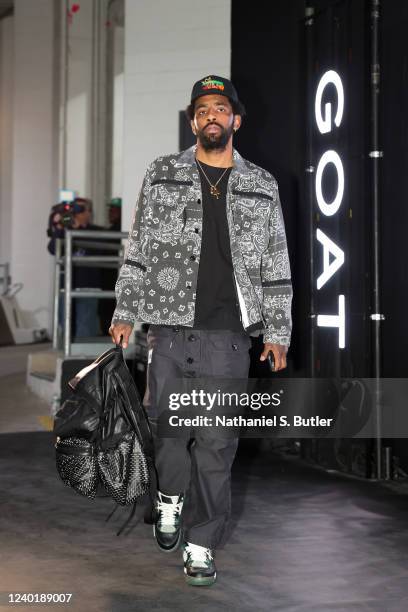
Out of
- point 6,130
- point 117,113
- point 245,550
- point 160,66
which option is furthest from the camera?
point 6,130

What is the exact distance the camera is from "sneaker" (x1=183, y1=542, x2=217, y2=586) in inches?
98.9

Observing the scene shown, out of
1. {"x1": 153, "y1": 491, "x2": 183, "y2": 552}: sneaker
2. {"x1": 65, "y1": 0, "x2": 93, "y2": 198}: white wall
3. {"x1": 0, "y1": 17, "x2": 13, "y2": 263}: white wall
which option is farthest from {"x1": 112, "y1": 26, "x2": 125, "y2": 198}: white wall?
{"x1": 153, "y1": 491, "x2": 183, "y2": 552}: sneaker

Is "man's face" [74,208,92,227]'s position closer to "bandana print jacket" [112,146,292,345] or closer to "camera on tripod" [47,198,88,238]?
"camera on tripod" [47,198,88,238]

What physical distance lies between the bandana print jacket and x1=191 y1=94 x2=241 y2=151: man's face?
0.31ft

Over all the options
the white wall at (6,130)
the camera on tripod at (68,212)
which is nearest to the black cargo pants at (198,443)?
the camera on tripod at (68,212)

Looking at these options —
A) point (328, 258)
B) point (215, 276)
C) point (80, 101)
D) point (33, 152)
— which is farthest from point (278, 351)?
point (33, 152)

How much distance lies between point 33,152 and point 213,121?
935 centimetres

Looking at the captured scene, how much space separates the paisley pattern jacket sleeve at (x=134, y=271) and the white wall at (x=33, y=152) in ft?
29.2

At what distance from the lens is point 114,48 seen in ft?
36.1

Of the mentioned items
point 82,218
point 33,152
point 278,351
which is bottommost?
point 278,351

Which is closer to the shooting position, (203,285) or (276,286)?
(203,285)

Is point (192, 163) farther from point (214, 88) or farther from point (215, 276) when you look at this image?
point (215, 276)

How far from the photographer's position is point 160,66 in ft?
20.5

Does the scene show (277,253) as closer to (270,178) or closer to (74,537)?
(270,178)
